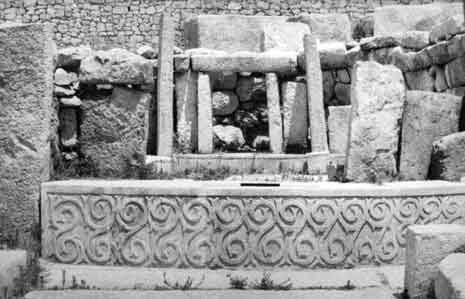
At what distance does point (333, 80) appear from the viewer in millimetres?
9148

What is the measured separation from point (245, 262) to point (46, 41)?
7.17ft

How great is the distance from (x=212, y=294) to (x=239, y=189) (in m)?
0.82

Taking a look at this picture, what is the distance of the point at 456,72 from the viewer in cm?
625

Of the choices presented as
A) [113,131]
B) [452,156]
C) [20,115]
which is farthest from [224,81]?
[20,115]

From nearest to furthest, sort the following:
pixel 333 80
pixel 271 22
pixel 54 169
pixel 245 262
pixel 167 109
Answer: pixel 245 262, pixel 54 169, pixel 167 109, pixel 333 80, pixel 271 22

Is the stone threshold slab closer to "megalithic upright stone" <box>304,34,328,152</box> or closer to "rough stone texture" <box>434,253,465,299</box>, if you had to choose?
"rough stone texture" <box>434,253,465,299</box>

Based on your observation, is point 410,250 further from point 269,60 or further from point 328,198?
point 269,60

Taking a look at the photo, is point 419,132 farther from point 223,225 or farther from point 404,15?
point 404,15

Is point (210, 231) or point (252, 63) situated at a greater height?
point (252, 63)

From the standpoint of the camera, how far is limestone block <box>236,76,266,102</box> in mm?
8930

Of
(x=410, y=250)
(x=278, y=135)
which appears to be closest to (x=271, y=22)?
(x=278, y=135)

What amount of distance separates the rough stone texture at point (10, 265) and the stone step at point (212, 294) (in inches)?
6.1

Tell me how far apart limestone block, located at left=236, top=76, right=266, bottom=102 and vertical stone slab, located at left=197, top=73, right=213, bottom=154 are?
77 centimetres

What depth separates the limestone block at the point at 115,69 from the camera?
197 inches
